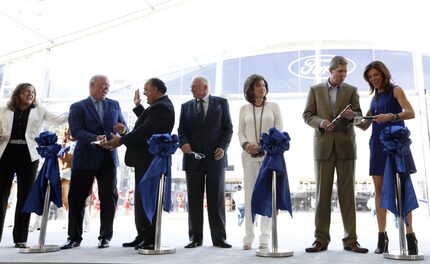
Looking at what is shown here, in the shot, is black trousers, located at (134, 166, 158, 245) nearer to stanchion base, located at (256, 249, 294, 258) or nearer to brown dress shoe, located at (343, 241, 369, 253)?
stanchion base, located at (256, 249, 294, 258)

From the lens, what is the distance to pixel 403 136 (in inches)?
91.2

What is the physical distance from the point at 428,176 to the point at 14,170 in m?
5.35

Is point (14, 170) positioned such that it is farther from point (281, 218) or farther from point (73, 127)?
point (281, 218)

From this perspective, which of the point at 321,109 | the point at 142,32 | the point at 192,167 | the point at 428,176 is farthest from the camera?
the point at 142,32

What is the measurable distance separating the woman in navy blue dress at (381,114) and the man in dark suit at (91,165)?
6.03 ft

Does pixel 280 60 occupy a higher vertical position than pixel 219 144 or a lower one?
higher

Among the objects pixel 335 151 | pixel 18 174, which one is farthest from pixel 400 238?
pixel 18 174

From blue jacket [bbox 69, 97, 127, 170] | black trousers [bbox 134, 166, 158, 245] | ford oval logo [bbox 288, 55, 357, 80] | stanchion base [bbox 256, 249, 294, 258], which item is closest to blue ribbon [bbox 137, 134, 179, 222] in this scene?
black trousers [bbox 134, 166, 158, 245]

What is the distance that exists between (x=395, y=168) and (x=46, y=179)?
2.41 metres

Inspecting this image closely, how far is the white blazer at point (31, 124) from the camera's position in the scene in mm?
2958

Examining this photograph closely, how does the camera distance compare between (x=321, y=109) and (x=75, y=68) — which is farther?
(x=75, y=68)

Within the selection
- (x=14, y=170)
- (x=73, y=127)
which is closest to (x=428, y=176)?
(x=73, y=127)

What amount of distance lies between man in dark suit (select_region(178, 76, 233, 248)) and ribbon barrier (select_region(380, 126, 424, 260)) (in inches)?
45.3

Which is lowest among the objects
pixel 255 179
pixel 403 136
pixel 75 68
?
pixel 255 179
